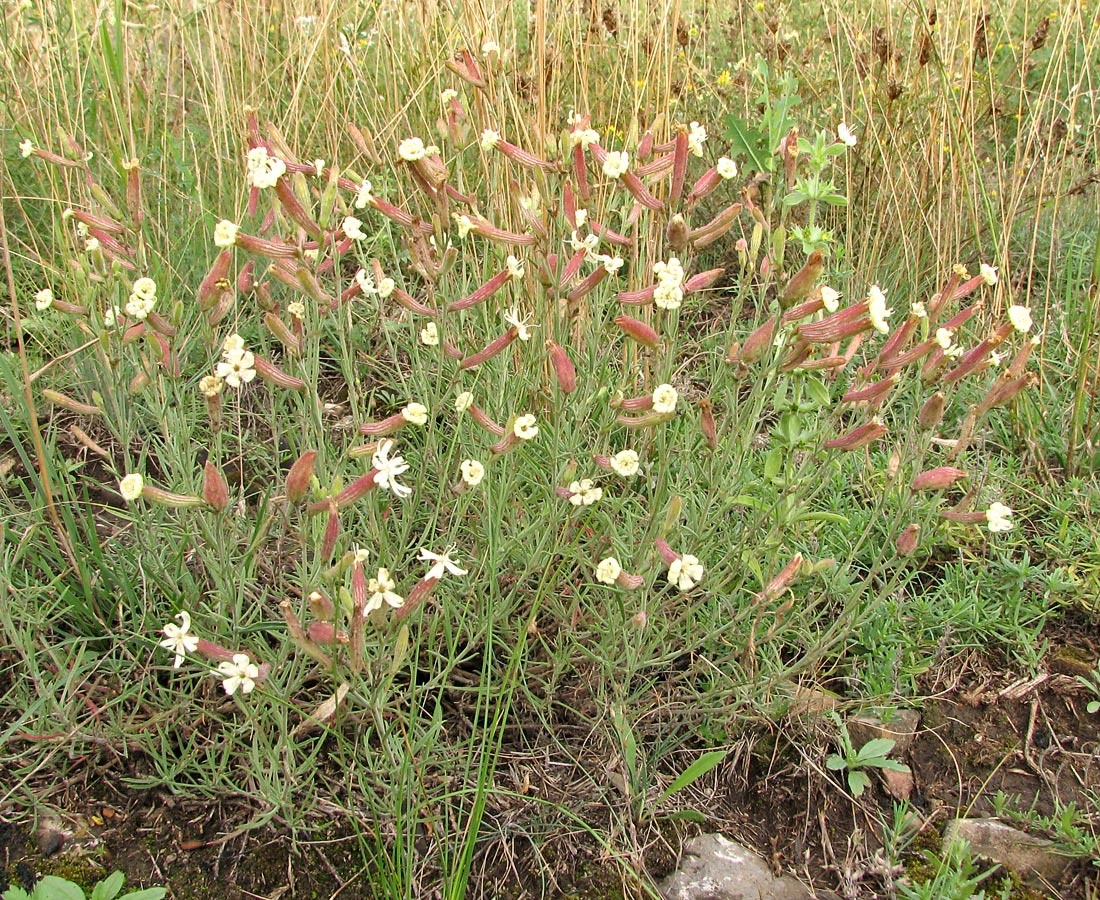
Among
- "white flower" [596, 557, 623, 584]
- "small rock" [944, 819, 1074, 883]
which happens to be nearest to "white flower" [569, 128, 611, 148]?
"white flower" [596, 557, 623, 584]

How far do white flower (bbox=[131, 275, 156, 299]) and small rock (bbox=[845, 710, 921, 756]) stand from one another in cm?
185

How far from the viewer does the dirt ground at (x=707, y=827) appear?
1833 mm

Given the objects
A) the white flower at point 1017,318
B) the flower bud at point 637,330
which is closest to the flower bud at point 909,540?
the white flower at point 1017,318

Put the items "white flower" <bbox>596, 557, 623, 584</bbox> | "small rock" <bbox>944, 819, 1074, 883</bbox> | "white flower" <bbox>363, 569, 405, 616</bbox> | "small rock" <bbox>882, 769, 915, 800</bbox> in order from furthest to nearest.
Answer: "small rock" <bbox>882, 769, 915, 800</bbox> → "small rock" <bbox>944, 819, 1074, 883</bbox> → "white flower" <bbox>596, 557, 623, 584</bbox> → "white flower" <bbox>363, 569, 405, 616</bbox>

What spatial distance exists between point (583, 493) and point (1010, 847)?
1.26 meters

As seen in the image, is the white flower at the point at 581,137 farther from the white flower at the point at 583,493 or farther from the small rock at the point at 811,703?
the small rock at the point at 811,703

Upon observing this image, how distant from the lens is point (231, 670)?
4.94ft

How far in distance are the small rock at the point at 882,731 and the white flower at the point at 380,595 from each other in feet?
4.14

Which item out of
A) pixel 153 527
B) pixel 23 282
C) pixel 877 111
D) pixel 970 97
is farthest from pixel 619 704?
pixel 877 111

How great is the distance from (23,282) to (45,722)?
6.81 feet

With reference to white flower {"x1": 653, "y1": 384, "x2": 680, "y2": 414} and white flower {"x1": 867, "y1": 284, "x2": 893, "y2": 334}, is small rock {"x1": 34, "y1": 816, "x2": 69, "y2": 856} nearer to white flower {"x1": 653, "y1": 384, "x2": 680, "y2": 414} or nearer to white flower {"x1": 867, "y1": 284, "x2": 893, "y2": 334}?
white flower {"x1": 653, "y1": 384, "x2": 680, "y2": 414}

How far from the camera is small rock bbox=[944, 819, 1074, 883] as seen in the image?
1.95m

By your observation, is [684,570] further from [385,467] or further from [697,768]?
[385,467]

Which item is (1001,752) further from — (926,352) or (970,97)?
(970,97)
